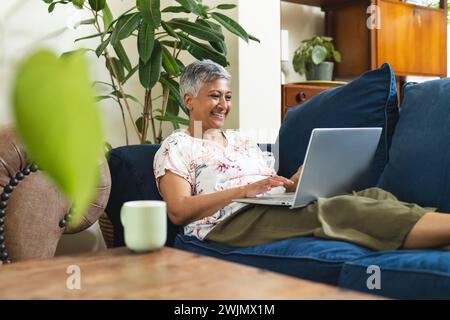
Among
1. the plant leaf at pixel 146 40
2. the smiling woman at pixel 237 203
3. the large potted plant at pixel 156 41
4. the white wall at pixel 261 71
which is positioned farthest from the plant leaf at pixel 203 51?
the smiling woman at pixel 237 203

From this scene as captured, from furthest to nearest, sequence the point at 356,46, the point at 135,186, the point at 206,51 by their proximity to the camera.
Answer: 1. the point at 356,46
2. the point at 206,51
3. the point at 135,186

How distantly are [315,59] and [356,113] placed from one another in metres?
1.51

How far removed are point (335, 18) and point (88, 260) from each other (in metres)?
3.05

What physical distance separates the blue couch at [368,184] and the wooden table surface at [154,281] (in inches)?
15.4

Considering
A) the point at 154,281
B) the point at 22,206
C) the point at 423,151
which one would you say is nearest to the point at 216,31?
the point at 423,151

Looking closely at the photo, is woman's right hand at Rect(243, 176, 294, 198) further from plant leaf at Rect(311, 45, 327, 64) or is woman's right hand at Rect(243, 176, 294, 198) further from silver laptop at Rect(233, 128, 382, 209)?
plant leaf at Rect(311, 45, 327, 64)

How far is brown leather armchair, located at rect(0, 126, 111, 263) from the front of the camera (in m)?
1.24

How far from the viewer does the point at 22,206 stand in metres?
1.25

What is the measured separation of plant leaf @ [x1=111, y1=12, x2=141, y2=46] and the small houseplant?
134 centimetres

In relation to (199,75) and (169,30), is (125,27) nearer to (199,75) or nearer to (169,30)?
(169,30)

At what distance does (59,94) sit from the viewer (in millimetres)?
91

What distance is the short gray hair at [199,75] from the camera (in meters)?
1.84

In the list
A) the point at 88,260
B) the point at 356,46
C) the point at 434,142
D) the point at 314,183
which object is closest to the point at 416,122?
the point at 434,142
